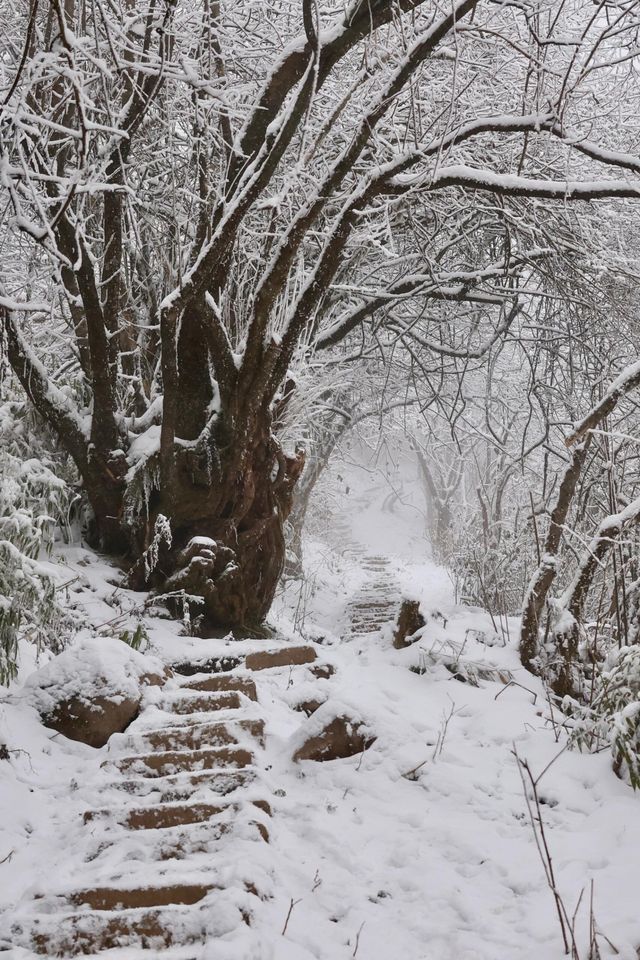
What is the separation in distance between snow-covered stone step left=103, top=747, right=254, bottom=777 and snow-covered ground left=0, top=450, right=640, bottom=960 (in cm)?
16

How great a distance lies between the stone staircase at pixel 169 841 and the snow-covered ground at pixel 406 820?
0.06 metres

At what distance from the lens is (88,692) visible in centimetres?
354

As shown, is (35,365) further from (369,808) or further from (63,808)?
(369,808)

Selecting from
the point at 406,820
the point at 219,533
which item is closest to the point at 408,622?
the point at 219,533

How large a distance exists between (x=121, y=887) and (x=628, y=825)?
1.80 m

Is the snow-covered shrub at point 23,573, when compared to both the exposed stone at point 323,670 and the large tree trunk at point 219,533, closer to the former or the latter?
the large tree trunk at point 219,533

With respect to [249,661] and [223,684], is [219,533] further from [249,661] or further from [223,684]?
[223,684]

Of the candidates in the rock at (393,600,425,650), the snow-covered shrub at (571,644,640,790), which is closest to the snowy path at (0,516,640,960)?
the snow-covered shrub at (571,644,640,790)

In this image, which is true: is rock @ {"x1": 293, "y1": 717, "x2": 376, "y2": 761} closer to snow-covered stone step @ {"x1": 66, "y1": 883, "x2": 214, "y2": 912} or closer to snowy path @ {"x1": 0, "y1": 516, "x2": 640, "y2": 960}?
snowy path @ {"x1": 0, "y1": 516, "x2": 640, "y2": 960}

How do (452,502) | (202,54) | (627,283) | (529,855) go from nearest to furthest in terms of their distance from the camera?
(529,855) → (202,54) → (627,283) → (452,502)

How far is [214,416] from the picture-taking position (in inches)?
222

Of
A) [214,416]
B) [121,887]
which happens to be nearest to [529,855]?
[121,887]

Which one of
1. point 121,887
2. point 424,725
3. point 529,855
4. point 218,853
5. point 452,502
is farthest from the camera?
point 452,502

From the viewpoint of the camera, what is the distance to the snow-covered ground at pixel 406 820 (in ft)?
7.59
